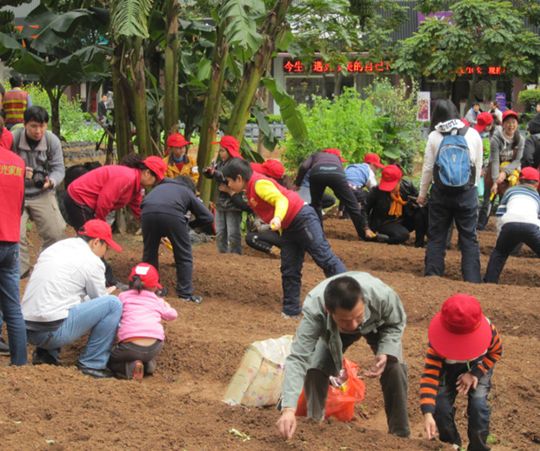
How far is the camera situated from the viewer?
9367mm

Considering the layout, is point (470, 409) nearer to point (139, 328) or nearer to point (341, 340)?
point (341, 340)

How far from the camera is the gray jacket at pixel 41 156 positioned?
9438 mm

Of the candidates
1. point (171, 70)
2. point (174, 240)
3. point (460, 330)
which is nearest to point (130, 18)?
point (171, 70)

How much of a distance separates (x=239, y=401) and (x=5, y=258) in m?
1.93

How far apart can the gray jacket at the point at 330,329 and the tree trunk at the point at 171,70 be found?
305 inches

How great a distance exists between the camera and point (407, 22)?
116ft

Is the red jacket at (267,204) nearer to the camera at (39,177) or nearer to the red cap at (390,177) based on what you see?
the camera at (39,177)

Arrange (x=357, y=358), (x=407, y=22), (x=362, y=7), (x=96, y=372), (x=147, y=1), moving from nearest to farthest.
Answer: (x=96, y=372) → (x=357, y=358) → (x=147, y=1) → (x=362, y=7) → (x=407, y=22)

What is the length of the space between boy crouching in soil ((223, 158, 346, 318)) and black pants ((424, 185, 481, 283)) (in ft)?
6.22

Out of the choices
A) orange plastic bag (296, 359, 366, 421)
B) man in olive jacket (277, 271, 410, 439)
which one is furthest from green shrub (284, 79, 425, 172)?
man in olive jacket (277, 271, 410, 439)

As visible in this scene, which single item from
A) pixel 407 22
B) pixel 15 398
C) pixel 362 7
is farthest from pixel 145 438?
pixel 407 22

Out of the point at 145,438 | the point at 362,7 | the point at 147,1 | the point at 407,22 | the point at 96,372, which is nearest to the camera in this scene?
the point at 145,438

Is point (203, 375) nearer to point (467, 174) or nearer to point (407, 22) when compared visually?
point (467, 174)

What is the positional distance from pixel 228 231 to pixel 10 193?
215 inches
